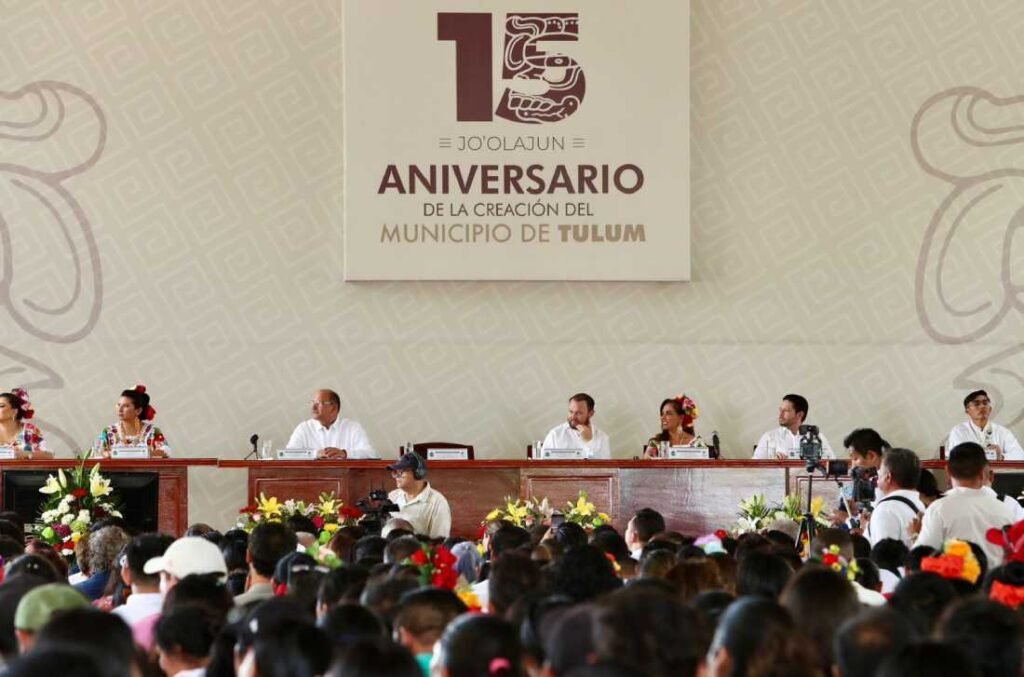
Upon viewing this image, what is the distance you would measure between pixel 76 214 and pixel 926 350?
6845mm

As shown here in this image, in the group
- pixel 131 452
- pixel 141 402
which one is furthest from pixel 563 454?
pixel 141 402

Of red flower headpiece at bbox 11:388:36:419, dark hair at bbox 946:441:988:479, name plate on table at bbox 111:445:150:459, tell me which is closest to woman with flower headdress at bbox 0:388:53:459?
red flower headpiece at bbox 11:388:36:419

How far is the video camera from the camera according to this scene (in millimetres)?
7915

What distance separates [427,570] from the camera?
4.73 metres

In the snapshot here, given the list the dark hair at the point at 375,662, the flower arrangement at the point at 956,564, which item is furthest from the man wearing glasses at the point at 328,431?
the dark hair at the point at 375,662

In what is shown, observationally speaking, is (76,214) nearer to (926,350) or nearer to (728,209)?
(728,209)

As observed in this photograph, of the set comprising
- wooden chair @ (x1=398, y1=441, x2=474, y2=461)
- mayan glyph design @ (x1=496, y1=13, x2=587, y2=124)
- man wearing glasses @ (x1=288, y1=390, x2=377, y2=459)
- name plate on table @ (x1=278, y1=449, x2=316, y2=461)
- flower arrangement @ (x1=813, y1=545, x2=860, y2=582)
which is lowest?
flower arrangement @ (x1=813, y1=545, x2=860, y2=582)

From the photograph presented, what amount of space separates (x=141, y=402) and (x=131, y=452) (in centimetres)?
77

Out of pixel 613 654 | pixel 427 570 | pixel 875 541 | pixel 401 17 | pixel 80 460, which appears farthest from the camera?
pixel 401 17

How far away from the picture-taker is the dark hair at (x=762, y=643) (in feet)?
9.73

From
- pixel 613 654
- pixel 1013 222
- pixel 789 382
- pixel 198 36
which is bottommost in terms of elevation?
pixel 613 654

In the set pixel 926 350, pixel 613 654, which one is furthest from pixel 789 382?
pixel 613 654

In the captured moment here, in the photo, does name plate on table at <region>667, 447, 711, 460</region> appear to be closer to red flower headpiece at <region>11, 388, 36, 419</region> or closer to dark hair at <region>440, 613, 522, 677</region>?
red flower headpiece at <region>11, 388, 36, 419</region>

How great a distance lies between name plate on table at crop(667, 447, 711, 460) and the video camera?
238cm
